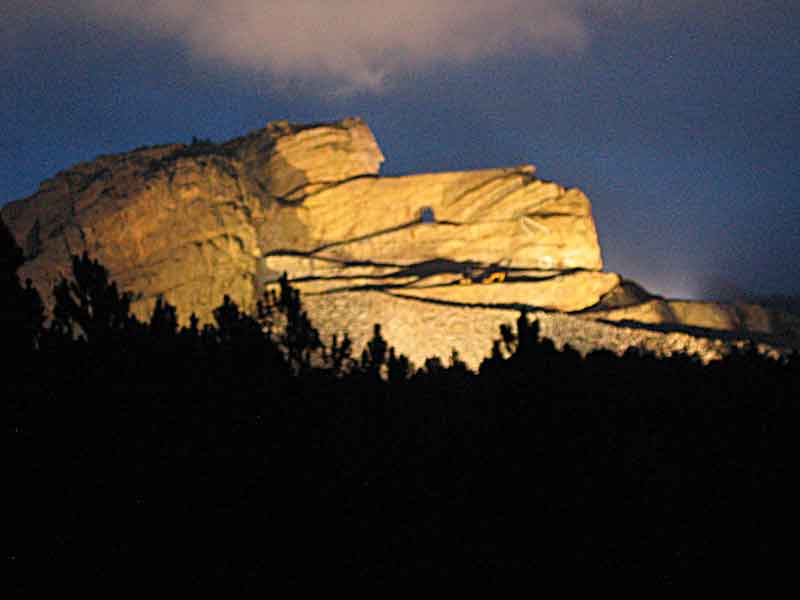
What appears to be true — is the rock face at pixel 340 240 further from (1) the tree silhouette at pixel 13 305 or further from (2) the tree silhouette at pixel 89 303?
(1) the tree silhouette at pixel 13 305

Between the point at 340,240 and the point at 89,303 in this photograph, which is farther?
the point at 340,240

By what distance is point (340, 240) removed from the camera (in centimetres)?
6125

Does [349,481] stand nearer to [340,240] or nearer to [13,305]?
[13,305]

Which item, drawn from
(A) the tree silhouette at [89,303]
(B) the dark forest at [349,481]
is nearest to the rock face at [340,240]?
(A) the tree silhouette at [89,303]

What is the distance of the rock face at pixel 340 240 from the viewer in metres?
51.2

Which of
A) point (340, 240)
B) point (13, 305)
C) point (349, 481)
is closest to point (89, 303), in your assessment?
point (13, 305)

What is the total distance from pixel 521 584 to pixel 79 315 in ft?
76.9

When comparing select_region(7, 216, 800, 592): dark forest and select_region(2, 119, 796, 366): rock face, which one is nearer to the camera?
select_region(7, 216, 800, 592): dark forest

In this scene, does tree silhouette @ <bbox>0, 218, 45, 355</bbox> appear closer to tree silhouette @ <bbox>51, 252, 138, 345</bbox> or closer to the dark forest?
the dark forest

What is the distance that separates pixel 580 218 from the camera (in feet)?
184

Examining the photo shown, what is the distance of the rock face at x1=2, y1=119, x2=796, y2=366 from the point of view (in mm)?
51219

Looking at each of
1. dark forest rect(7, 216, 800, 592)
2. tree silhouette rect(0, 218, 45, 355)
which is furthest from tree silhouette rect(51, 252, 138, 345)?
dark forest rect(7, 216, 800, 592)

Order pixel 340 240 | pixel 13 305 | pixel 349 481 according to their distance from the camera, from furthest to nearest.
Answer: pixel 340 240 → pixel 13 305 → pixel 349 481

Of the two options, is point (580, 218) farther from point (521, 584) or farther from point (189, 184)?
point (521, 584)
